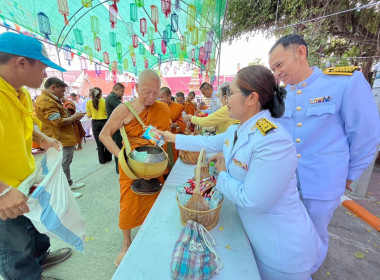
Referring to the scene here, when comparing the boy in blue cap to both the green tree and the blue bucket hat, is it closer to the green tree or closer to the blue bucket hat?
the blue bucket hat

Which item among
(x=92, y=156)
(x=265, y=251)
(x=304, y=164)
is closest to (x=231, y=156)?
(x=265, y=251)

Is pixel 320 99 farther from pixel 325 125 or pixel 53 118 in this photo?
pixel 53 118

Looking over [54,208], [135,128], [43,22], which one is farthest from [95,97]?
[54,208]

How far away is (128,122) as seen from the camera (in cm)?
198

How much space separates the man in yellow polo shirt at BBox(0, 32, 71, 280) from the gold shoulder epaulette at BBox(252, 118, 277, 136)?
1418 mm

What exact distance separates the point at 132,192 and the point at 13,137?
117cm

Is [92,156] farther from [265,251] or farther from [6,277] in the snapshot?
[265,251]

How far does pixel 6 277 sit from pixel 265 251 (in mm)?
1905

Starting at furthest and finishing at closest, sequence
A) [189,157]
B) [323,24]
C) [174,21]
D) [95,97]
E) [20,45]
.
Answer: [323,24] < [95,97] < [174,21] < [189,157] < [20,45]

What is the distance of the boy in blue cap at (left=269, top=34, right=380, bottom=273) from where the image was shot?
53.3 inches

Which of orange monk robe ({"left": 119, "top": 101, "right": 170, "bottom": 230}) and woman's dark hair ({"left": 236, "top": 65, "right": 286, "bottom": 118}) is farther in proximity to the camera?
orange monk robe ({"left": 119, "top": 101, "right": 170, "bottom": 230})

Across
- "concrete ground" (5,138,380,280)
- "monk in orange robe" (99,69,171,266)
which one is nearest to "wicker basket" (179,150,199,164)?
"monk in orange robe" (99,69,171,266)

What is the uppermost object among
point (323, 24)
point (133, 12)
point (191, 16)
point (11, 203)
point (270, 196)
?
point (323, 24)

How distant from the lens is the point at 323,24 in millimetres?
6762
